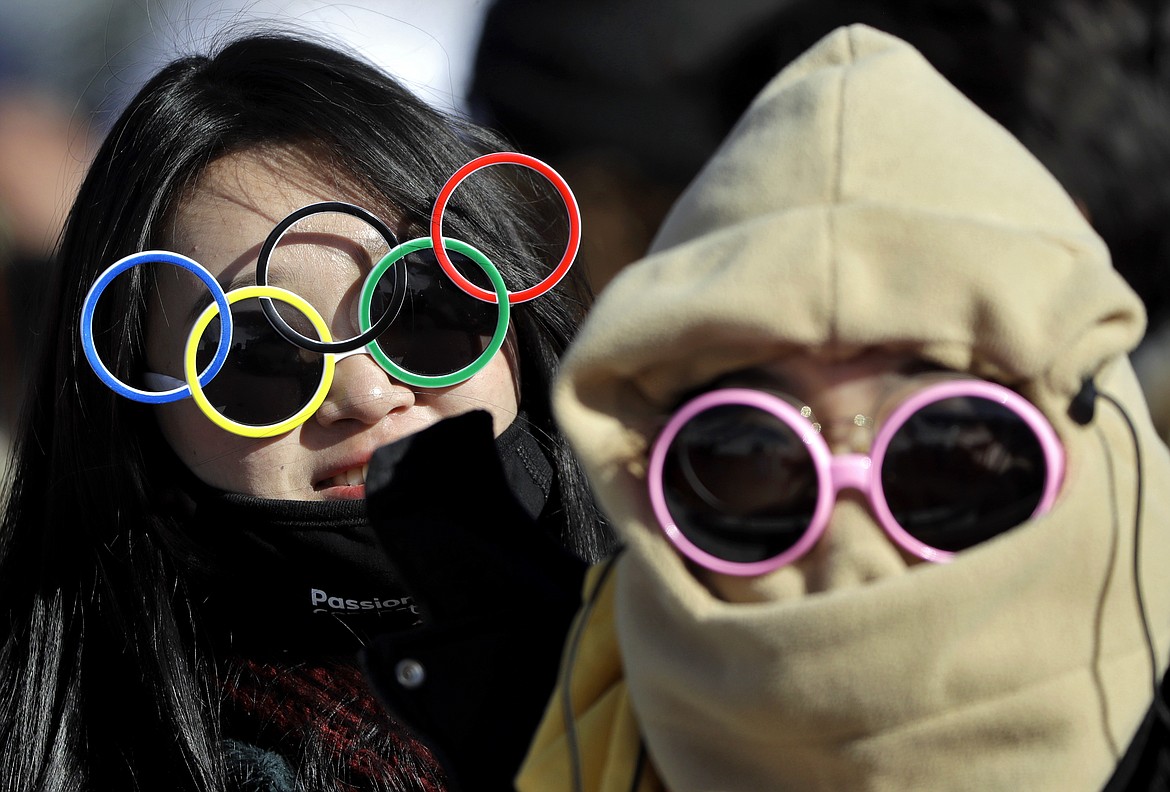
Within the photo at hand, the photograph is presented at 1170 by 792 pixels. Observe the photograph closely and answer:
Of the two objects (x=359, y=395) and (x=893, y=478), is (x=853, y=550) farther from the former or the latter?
(x=359, y=395)

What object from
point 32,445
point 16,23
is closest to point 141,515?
point 32,445

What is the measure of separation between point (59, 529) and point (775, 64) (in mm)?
1797

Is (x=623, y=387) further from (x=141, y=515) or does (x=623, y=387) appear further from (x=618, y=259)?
(x=618, y=259)

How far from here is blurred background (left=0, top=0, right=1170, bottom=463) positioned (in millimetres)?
2186

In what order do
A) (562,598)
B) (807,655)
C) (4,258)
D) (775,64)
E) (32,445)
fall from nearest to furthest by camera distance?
(807,655) < (562,598) < (32,445) < (775,64) < (4,258)

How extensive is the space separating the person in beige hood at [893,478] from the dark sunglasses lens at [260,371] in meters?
0.77

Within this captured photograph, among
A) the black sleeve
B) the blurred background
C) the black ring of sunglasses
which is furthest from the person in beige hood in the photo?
the blurred background

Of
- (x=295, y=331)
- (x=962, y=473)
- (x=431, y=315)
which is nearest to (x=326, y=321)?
(x=295, y=331)

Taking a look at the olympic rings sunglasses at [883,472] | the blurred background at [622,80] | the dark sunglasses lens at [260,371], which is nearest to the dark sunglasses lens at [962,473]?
the olympic rings sunglasses at [883,472]

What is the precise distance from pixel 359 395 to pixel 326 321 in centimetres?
12

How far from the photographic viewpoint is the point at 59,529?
186cm

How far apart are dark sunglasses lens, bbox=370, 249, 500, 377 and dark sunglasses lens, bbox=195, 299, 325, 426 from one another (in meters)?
0.12

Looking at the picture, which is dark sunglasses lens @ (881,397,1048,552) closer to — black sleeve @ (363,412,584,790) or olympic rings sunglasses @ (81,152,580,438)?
black sleeve @ (363,412,584,790)

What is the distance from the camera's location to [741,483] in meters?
0.96
